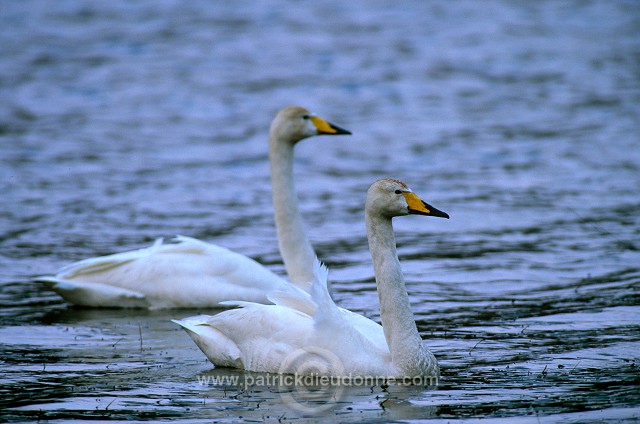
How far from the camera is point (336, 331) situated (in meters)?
8.03

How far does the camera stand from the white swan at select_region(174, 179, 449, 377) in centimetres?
803

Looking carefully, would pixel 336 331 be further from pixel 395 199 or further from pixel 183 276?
pixel 183 276

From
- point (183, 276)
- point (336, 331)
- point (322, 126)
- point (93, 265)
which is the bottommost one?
point (336, 331)

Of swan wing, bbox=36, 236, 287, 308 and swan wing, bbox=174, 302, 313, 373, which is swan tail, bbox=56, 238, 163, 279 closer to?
swan wing, bbox=36, 236, 287, 308

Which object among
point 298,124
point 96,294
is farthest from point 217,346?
point 298,124

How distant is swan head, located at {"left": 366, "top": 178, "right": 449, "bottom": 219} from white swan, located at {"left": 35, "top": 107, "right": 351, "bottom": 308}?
3.04 m

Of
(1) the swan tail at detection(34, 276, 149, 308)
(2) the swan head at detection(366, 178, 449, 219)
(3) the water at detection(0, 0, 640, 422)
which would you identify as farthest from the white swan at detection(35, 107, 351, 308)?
(2) the swan head at detection(366, 178, 449, 219)

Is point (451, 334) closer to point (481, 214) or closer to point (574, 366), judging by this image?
point (574, 366)

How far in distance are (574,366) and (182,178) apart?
10356 millimetres

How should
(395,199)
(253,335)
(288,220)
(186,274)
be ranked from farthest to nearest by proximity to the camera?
(288,220) < (186,274) < (253,335) < (395,199)

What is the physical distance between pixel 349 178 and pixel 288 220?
6.32 m

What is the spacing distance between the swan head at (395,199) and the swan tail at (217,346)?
1.55 metres

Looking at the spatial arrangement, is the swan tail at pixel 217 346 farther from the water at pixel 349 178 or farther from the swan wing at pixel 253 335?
the water at pixel 349 178

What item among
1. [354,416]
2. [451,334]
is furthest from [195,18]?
[354,416]
